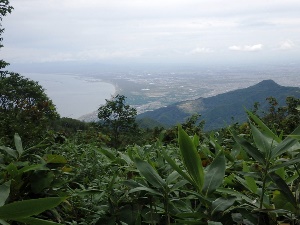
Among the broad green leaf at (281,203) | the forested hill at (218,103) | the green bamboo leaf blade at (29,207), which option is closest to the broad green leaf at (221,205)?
the broad green leaf at (281,203)

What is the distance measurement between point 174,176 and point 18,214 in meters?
0.38

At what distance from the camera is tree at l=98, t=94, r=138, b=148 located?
1181cm

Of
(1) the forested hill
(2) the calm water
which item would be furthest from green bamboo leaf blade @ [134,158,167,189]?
(2) the calm water

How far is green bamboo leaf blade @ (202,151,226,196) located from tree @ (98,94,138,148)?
11025 mm

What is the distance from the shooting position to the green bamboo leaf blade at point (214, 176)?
2.28 feet

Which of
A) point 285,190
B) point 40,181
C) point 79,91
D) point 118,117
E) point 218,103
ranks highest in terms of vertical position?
point 285,190

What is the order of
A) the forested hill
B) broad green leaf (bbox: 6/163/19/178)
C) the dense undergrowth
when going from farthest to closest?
the forested hill → broad green leaf (bbox: 6/163/19/178) → the dense undergrowth

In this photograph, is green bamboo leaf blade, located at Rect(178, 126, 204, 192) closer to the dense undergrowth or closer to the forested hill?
the dense undergrowth

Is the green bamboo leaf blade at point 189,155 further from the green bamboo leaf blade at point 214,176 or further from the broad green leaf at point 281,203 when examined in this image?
the broad green leaf at point 281,203

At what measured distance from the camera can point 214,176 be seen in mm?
707

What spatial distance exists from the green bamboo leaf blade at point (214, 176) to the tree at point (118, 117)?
434 inches

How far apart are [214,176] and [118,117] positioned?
11318 mm

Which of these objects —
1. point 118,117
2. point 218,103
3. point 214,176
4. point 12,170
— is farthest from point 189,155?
point 218,103

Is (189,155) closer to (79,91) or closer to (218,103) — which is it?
(218,103)
